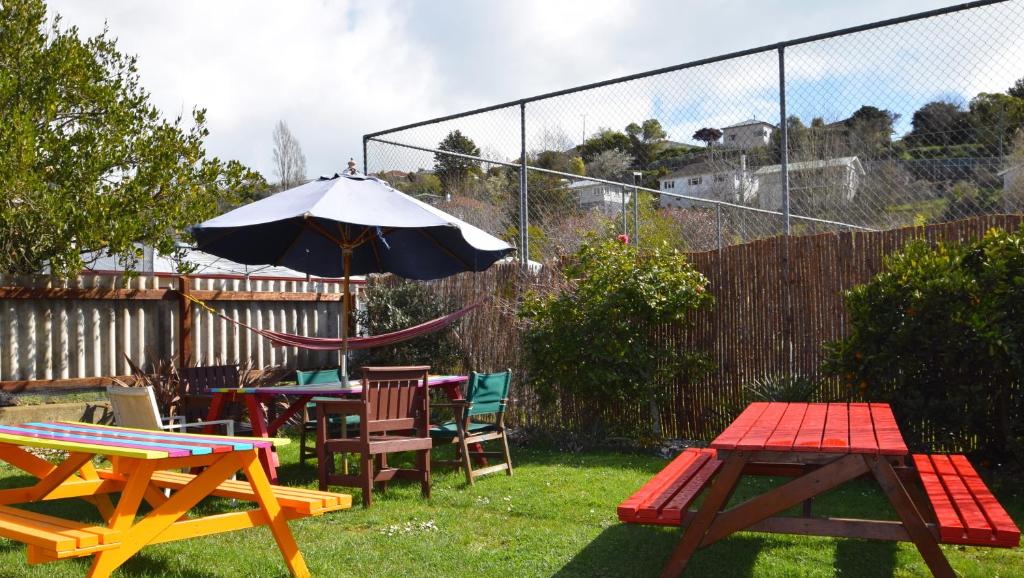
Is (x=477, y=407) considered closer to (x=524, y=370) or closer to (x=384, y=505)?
(x=384, y=505)

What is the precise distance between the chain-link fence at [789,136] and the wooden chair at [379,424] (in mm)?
2877

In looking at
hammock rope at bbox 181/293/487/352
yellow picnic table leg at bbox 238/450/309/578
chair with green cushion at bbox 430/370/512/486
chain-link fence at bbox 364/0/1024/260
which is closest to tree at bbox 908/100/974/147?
chain-link fence at bbox 364/0/1024/260

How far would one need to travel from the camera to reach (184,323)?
9.27m

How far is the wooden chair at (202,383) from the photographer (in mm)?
6457

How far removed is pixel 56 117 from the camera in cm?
887

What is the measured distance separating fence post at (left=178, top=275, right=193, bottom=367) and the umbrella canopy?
2106 millimetres

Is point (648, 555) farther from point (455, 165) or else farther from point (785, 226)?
point (455, 165)

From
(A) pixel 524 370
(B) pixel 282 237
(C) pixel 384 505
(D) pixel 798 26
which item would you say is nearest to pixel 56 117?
(B) pixel 282 237

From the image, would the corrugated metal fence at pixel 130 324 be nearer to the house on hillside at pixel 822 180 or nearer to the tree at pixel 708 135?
the tree at pixel 708 135

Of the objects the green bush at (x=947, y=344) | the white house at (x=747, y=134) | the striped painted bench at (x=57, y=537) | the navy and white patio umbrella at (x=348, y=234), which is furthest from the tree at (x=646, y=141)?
the striped painted bench at (x=57, y=537)

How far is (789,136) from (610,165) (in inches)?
164

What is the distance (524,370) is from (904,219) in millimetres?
3600

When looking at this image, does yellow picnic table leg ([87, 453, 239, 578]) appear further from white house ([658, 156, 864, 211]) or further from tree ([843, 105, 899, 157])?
white house ([658, 156, 864, 211])

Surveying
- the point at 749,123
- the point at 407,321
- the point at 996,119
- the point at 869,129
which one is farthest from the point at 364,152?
the point at 996,119
